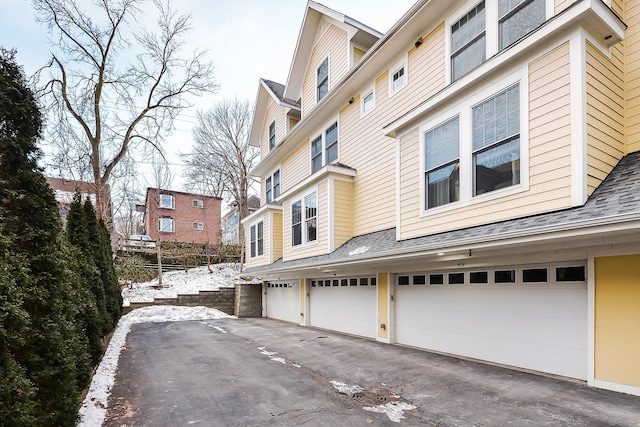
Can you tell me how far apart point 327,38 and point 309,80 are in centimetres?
175

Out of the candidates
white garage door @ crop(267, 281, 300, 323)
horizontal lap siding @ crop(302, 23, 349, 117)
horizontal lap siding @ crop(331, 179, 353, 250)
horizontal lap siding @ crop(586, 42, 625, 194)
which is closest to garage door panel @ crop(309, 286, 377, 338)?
white garage door @ crop(267, 281, 300, 323)

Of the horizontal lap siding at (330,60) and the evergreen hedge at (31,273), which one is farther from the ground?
the horizontal lap siding at (330,60)

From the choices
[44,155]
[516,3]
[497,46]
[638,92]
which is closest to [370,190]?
[497,46]

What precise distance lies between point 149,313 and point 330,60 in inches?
484

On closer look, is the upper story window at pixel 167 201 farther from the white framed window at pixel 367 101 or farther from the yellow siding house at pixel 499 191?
the white framed window at pixel 367 101

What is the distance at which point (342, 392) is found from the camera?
4766 millimetres

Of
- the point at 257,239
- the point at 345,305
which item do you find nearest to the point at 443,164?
the point at 345,305

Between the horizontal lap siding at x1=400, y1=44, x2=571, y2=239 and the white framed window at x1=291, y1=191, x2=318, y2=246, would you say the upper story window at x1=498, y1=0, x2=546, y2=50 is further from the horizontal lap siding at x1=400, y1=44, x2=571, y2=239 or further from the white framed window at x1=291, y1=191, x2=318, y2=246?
the white framed window at x1=291, y1=191, x2=318, y2=246

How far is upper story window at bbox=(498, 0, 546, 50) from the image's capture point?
5.69m

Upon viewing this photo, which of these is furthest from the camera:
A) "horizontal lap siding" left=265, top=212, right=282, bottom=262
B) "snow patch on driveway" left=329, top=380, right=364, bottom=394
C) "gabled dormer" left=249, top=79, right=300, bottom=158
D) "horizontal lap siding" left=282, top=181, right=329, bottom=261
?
"gabled dormer" left=249, top=79, right=300, bottom=158

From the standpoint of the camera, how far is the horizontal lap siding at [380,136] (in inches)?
308

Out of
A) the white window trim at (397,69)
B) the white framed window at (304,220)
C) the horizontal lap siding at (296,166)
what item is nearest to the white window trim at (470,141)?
the white window trim at (397,69)

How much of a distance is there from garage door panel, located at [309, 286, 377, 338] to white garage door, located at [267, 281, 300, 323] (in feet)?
3.92

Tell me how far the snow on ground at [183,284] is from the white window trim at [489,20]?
14.6 metres
